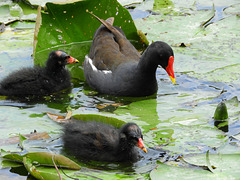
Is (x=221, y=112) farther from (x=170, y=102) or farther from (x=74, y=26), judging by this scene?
(x=74, y=26)

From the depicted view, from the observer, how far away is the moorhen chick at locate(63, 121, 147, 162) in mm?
4219

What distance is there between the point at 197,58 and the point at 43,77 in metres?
2.11

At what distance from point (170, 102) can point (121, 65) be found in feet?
2.96

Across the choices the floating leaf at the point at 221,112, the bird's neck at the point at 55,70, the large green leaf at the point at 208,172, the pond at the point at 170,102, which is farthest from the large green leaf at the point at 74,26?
the large green leaf at the point at 208,172

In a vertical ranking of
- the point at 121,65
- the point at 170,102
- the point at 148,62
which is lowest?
the point at 170,102

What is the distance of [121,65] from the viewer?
6145mm

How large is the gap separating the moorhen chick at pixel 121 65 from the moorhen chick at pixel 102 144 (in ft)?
5.50

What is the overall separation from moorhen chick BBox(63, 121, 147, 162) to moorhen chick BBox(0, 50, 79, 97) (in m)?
1.70

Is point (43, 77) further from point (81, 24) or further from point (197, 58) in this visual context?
point (197, 58)

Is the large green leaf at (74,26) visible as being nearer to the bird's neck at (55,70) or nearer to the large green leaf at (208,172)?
the bird's neck at (55,70)

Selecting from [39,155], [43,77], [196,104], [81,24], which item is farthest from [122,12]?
[39,155]

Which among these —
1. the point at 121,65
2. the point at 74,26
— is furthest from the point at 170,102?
the point at 74,26

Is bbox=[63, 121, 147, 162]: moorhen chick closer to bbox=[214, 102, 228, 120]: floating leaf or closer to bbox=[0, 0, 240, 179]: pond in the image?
bbox=[0, 0, 240, 179]: pond

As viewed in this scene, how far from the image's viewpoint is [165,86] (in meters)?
6.22
